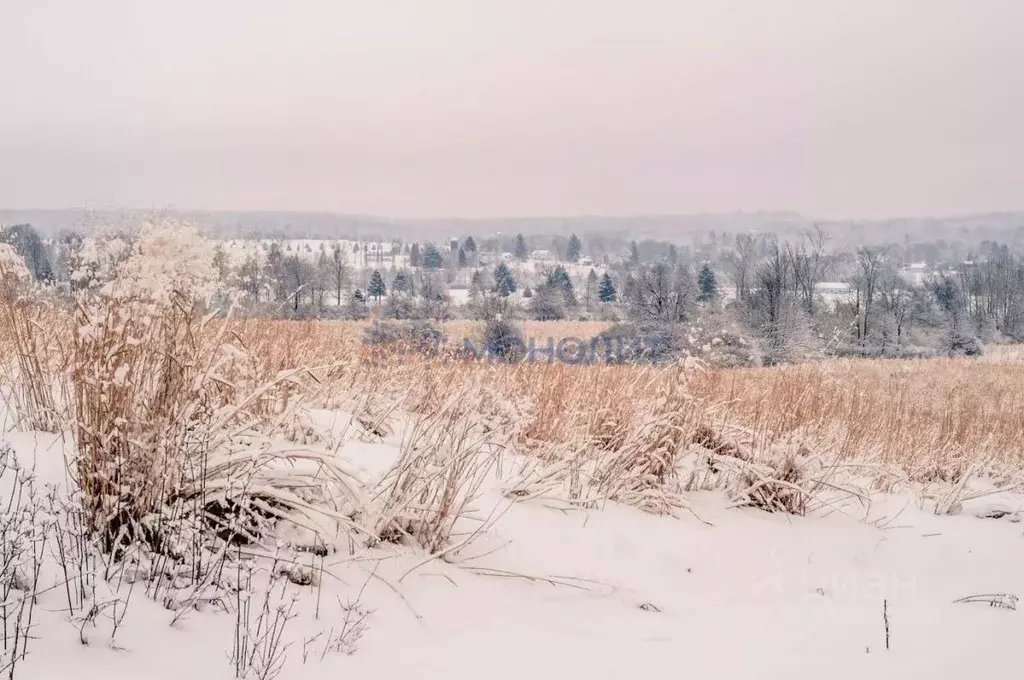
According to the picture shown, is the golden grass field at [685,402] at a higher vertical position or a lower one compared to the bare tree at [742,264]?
lower

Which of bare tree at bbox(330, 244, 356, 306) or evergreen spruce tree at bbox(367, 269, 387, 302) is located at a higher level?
bare tree at bbox(330, 244, 356, 306)

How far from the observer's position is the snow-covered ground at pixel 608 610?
179 cm

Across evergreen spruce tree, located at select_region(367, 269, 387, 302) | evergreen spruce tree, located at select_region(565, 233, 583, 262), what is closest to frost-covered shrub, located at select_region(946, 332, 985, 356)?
evergreen spruce tree, located at select_region(367, 269, 387, 302)

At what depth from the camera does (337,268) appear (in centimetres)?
4912

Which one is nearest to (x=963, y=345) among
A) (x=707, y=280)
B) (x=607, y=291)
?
(x=707, y=280)

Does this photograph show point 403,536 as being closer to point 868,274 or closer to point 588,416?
point 588,416

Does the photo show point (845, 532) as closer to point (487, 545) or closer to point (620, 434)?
point (620, 434)

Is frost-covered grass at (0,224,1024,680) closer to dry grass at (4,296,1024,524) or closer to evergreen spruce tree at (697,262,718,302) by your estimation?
dry grass at (4,296,1024,524)

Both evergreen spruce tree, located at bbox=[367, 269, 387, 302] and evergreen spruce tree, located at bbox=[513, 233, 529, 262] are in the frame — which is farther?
evergreen spruce tree, located at bbox=[513, 233, 529, 262]

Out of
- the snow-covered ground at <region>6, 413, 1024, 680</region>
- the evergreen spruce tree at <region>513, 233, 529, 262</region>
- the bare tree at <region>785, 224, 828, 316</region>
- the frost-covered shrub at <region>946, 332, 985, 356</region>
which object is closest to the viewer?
the snow-covered ground at <region>6, 413, 1024, 680</region>

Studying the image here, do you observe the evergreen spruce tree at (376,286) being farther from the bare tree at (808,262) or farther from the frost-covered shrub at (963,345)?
the frost-covered shrub at (963,345)

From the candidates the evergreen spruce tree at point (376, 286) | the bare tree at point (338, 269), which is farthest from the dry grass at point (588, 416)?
the evergreen spruce tree at point (376, 286)

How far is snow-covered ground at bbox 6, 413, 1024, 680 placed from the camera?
5.86 ft

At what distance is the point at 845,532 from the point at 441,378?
114 inches
